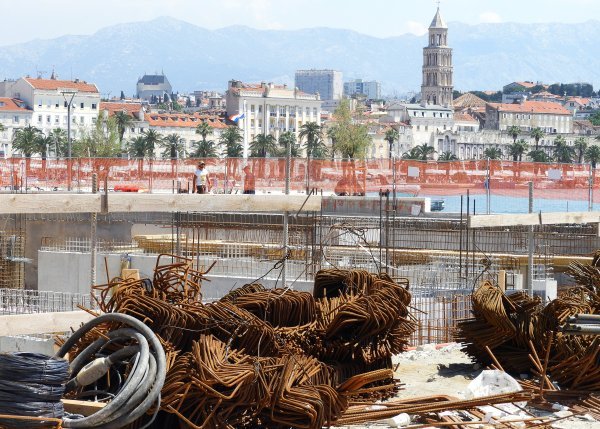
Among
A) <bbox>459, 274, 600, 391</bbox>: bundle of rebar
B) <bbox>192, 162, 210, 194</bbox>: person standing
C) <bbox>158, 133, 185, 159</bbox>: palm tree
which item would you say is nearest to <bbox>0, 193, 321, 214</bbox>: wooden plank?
<bbox>459, 274, 600, 391</bbox>: bundle of rebar

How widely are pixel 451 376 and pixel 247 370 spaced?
11.8 feet

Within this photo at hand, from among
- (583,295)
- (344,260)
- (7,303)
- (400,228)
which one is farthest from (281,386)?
(400,228)

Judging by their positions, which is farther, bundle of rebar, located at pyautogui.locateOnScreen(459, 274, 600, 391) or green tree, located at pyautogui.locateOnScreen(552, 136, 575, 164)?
green tree, located at pyautogui.locateOnScreen(552, 136, 575, 164)

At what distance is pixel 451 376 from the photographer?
9.88 m

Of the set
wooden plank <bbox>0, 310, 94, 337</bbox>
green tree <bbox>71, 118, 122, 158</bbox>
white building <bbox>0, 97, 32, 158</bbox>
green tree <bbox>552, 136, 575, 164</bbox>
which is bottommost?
wooden plank <bbox>0, 310, 94, 337</bbox>

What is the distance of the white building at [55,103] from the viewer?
150 meters

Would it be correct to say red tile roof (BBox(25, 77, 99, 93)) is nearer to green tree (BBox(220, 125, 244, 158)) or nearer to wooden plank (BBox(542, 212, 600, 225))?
green tree (BBox(220, 125, 244, 158))

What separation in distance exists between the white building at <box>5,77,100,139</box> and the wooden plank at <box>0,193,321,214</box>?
141 metres

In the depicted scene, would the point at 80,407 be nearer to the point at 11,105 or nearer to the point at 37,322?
the point at 37,322

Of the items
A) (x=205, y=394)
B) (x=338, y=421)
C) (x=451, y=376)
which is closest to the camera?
(x=205, y=394)

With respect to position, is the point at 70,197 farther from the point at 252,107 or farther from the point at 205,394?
the point at 252,107

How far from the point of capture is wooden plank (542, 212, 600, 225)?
13.5 m

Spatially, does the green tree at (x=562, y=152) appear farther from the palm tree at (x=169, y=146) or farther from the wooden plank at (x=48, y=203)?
the wooden plank at (x=48, y=203)

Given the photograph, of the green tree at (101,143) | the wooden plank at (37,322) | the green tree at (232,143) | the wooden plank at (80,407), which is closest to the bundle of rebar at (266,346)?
the wooden plank at (80,407)
